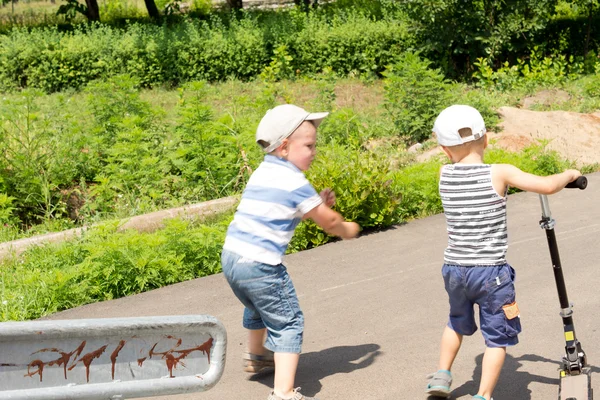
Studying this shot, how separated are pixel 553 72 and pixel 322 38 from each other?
4.58 meters

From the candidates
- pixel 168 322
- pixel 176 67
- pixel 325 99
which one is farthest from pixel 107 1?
pixel 168 322

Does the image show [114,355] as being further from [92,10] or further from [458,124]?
[92,10]

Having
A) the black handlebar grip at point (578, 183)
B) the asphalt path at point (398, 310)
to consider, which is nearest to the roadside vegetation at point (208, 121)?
the asphalt path at point (398, 310)

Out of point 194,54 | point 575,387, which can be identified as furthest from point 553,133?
point 194,54

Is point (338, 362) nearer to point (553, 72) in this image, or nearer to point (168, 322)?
point (168, 322)

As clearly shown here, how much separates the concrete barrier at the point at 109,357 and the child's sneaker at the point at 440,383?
4.96ft

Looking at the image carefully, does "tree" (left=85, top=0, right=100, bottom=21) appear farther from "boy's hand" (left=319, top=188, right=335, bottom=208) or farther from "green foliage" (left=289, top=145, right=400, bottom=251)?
"boy's hand" (left=319, top=188, right=335, bottom=208)

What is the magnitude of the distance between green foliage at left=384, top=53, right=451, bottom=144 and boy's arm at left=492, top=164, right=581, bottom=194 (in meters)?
6.52

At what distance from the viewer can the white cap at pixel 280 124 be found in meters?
4.36

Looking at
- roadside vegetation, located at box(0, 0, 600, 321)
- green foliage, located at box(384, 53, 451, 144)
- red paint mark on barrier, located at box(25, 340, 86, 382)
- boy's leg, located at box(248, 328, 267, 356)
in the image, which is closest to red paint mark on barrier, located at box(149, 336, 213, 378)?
red paint mark on barrier, located at box(25, 340, 86, 382)

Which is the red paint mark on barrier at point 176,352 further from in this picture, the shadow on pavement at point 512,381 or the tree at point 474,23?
the tree at point 474,23

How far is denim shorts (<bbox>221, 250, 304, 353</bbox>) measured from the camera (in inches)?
172

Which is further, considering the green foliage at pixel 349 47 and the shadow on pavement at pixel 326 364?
the green foliage at pixel 349 47

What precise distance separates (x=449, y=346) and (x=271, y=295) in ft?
3.13
